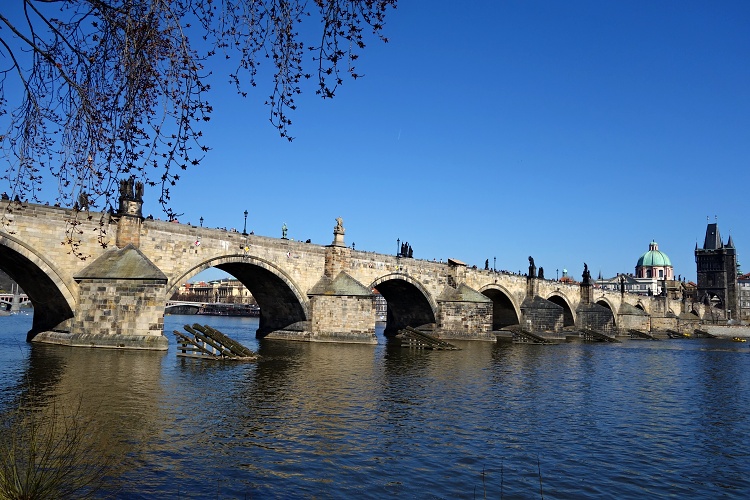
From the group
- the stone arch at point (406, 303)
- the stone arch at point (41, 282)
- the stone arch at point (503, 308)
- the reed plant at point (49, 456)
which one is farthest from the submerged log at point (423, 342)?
the reed plant at point (49, 456)

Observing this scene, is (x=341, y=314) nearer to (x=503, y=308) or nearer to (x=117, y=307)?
(x=117, y=307)

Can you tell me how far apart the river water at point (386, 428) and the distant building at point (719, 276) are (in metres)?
115

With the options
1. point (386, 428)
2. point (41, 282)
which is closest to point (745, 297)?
point (41, 282)

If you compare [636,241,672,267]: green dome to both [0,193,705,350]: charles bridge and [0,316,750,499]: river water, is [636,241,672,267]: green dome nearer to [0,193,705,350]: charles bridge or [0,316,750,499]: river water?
[0,193,705,350]: charles bridge

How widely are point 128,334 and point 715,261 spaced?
132 metres

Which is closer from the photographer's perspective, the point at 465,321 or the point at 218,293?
the point at 465,321

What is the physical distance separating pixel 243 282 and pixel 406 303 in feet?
53.7

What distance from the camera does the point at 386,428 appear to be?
1347 cm

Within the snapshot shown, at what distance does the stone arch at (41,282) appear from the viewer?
25078 mm

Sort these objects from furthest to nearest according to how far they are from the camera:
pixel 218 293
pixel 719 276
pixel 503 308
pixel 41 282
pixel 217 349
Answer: pixel 218 293, pixel 719 276, pixel 503 308, pixel 41 282, pixel 217 349

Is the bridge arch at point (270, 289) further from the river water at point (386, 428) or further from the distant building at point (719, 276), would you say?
the distant building at point (719, 276)

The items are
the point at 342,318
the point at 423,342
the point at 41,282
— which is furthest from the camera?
the point at 423,342

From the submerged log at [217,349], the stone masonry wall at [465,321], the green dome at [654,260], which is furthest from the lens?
the green dome at [654,260]

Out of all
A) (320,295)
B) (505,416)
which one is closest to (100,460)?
(505,416)
